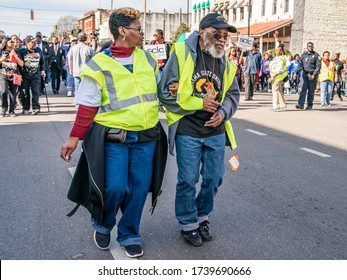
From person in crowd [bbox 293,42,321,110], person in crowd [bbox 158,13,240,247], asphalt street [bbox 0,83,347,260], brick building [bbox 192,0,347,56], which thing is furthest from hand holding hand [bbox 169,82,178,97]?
brick building [bbox 192,0,347,56]

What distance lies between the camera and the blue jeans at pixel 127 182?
3.62m

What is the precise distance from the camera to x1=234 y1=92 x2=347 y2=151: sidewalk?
393 inches

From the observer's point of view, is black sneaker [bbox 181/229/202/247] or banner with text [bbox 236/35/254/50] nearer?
black sneaker [bbox 181/229/202/247]

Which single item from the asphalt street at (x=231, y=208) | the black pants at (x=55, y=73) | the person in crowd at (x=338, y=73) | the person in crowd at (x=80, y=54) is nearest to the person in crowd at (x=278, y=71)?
the asphalt street at (x=231, y=208)

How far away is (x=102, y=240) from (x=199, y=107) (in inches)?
51.8

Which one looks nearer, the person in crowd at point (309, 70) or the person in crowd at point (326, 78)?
the person in crowd at point (309, 70)

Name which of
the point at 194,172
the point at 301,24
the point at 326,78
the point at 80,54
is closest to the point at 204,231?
the point at 194,172

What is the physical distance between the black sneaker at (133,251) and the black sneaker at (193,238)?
0.45 m

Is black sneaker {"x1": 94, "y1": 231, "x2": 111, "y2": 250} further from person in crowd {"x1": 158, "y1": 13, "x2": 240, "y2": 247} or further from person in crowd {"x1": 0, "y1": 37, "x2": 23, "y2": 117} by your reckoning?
person in crowd {"x1": 0, "y1": 37, "x2": 23, "y2": 117}

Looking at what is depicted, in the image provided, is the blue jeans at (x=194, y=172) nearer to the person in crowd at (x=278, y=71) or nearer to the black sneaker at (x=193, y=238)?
the black sneaker at (x=193, y=238)

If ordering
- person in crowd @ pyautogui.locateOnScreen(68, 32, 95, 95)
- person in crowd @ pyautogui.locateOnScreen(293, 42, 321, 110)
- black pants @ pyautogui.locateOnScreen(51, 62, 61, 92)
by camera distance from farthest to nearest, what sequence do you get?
black pants @ pyautogui.locateOnScreen(51, 62, 61, 92)
person in crowd @ pyautogui.locateOnScreen(293, 42, 321, 110)
person in crowd @ pyautogui.locateOnScreen(68, 32, 95, 95)

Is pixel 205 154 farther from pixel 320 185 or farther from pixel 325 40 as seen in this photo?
pixel 325 40

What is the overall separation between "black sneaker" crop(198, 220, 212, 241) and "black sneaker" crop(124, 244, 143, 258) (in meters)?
0.60

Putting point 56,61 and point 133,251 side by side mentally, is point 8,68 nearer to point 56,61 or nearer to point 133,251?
point 56,61
